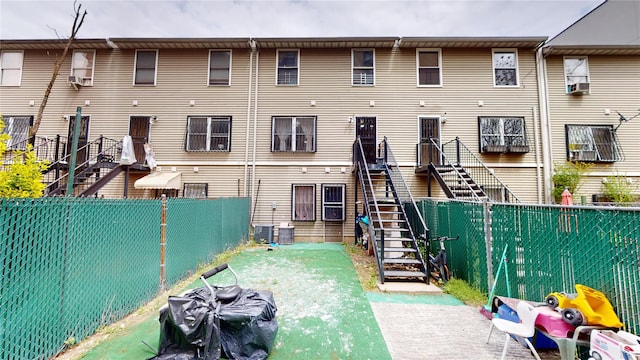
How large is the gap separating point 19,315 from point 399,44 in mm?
12690

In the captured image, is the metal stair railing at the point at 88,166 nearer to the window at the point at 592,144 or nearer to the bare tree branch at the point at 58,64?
the bare tree branch at the point at 58,64

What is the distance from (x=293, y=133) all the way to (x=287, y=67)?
292 centimetres

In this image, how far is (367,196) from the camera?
346 inches

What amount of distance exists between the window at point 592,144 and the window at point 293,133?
33.9 feet

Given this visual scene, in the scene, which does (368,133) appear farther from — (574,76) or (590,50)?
(590,50)

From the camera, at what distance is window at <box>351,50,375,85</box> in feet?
37.6

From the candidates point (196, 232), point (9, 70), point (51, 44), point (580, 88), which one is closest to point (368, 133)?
point (196, 232)

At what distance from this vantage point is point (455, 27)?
45.7 ft

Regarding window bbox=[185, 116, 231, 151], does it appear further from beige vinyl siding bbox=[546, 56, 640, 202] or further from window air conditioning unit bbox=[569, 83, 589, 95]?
window air conditioning unit bbox=[569, 83, 589, 95]

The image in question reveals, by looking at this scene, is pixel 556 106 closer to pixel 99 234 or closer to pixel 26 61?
pixel 99 234

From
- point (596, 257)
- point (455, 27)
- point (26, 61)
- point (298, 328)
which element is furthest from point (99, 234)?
point (455, 27)

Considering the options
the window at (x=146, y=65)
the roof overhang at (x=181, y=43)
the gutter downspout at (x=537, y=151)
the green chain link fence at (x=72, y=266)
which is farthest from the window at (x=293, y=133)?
the gutter downspout at (x=537, y=151)

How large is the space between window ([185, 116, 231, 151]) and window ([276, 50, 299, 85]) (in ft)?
9.38

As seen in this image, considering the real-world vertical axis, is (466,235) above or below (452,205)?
below
